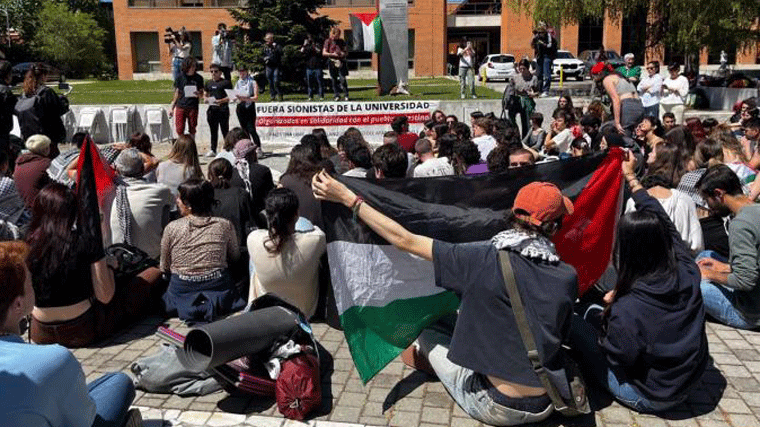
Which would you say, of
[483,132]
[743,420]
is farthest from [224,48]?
[743,420]

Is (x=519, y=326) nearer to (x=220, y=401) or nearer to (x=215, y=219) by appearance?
(x=220, y=401)

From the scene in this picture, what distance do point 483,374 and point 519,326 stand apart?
0.42m

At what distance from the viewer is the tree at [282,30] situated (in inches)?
980

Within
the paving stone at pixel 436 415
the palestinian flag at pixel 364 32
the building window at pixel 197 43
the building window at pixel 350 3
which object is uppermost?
the building window at pixel 350 3

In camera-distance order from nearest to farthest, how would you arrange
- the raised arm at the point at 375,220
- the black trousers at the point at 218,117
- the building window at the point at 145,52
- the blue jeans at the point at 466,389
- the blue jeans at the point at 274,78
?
the raised arm at the point at 375,220, the blue jeans at the point at 466,389, the black trousers at the point at 218,117, the blue jeans at the point at 274,78, the building window at the point at 145,52

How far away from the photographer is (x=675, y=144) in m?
7.85

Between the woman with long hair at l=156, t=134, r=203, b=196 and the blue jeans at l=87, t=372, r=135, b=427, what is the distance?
4.23m

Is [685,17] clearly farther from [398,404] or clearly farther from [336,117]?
[398,404]

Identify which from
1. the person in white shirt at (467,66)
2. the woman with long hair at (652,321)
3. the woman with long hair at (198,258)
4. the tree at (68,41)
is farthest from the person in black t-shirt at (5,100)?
the tree at (68,41)

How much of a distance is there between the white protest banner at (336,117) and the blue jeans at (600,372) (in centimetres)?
1262

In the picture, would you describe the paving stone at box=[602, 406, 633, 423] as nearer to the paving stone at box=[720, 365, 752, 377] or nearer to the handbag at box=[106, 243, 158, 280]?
the paving stone at box=[720, 365, 752, 377]

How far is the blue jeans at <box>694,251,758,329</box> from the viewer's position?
18.9ft

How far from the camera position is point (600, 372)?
455 cm

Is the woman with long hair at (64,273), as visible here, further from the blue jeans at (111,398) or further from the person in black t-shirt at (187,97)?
the person in black t-shirt at (187,97)
